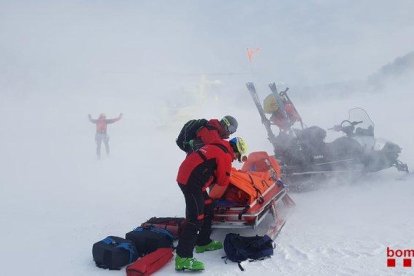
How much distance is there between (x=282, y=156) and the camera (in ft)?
28.9

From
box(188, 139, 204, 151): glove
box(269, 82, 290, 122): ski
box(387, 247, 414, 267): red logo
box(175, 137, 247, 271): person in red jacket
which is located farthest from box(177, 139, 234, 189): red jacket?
box(269, 82, 290, 122): ski

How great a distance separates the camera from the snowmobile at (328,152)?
8391mm

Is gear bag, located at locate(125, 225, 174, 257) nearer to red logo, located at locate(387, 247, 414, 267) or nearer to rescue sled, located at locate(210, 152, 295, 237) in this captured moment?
rescue sled, located at locate(210, 152, 295, 237)

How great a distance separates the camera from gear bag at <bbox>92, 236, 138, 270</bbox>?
181 inches

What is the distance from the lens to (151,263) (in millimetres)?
4449

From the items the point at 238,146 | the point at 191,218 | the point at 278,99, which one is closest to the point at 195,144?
the point at 238,146

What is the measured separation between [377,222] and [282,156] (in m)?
3.39

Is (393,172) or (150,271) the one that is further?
(393,172)

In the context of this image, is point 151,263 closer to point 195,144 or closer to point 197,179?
point 197,179

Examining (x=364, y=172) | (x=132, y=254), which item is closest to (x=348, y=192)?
(x=364, y=172)

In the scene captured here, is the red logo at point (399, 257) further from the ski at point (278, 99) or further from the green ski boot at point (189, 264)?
the ski at point (278, 99)

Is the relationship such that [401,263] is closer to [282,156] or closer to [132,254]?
[132,254]

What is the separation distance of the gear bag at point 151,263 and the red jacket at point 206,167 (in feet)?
3.06

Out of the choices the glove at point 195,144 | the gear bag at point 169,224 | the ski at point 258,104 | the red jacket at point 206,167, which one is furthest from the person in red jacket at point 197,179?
the ski at point 258,104
